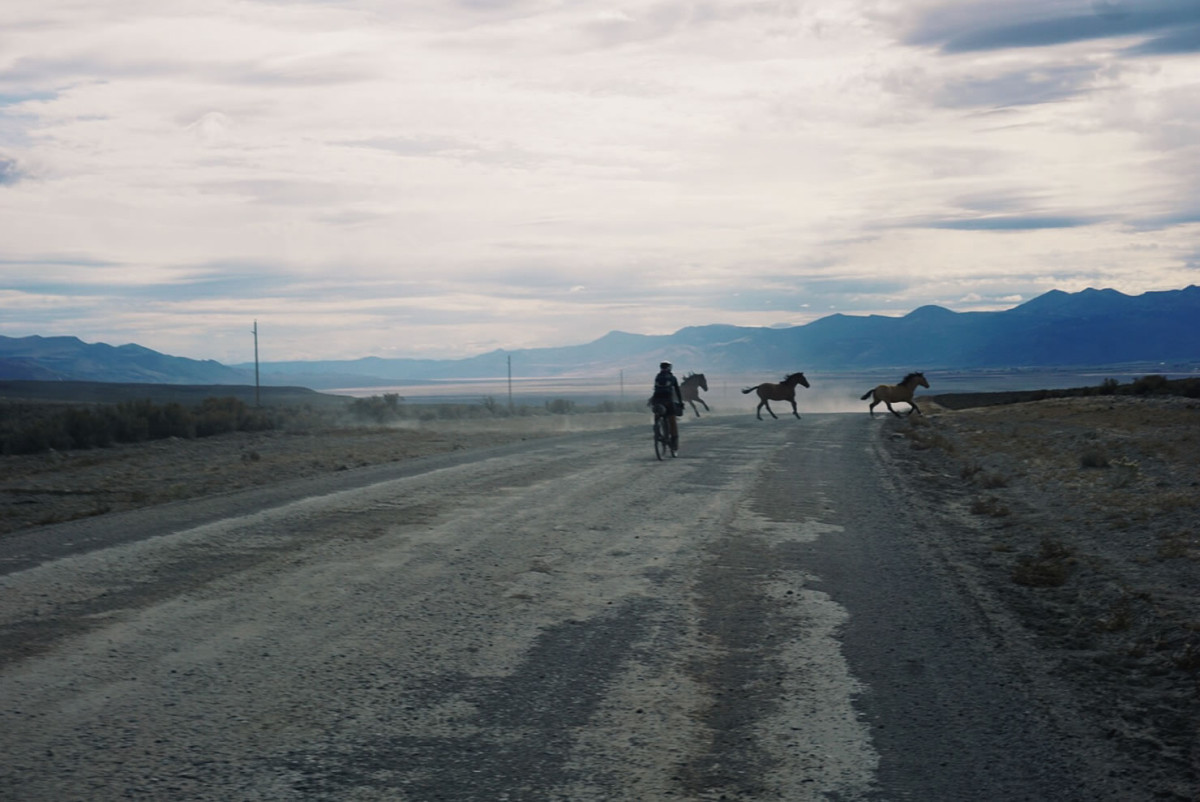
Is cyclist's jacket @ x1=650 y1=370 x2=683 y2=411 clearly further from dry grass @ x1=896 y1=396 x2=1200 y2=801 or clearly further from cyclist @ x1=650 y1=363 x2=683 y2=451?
dry grass @ x1=896 y1=396 x2=1200 y2=801

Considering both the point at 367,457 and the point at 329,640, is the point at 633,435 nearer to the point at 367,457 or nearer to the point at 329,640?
the point at 367,457

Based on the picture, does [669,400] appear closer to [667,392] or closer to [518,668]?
[667,392]

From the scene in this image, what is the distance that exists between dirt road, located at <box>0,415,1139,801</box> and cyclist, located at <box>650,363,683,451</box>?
941 centimetres

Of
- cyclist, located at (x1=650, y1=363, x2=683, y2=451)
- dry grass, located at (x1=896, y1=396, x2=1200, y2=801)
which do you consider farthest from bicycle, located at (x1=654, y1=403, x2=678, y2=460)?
dry grass, located at (x1=896, y1=396, x2=1200, y2=801)

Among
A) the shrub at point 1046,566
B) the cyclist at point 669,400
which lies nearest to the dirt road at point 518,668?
the shrub at point 1046,566

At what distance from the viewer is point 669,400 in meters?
21.9

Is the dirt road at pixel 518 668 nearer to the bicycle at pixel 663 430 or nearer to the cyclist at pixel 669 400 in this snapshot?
the bicycle at pixel 663 430

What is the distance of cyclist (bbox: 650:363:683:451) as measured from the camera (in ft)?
71.8

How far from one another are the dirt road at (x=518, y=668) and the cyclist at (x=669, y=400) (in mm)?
9409

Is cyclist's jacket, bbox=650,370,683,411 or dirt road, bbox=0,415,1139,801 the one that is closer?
dirt road, bbox=0,415,1139,801

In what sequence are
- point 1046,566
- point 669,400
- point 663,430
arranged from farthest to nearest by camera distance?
point 663,430
point 669,400
point 1046,566

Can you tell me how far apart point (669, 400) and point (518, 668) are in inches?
619

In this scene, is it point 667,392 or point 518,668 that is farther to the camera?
point 667,392

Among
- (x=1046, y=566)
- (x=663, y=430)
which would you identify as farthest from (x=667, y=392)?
(x=1046, y=566)
